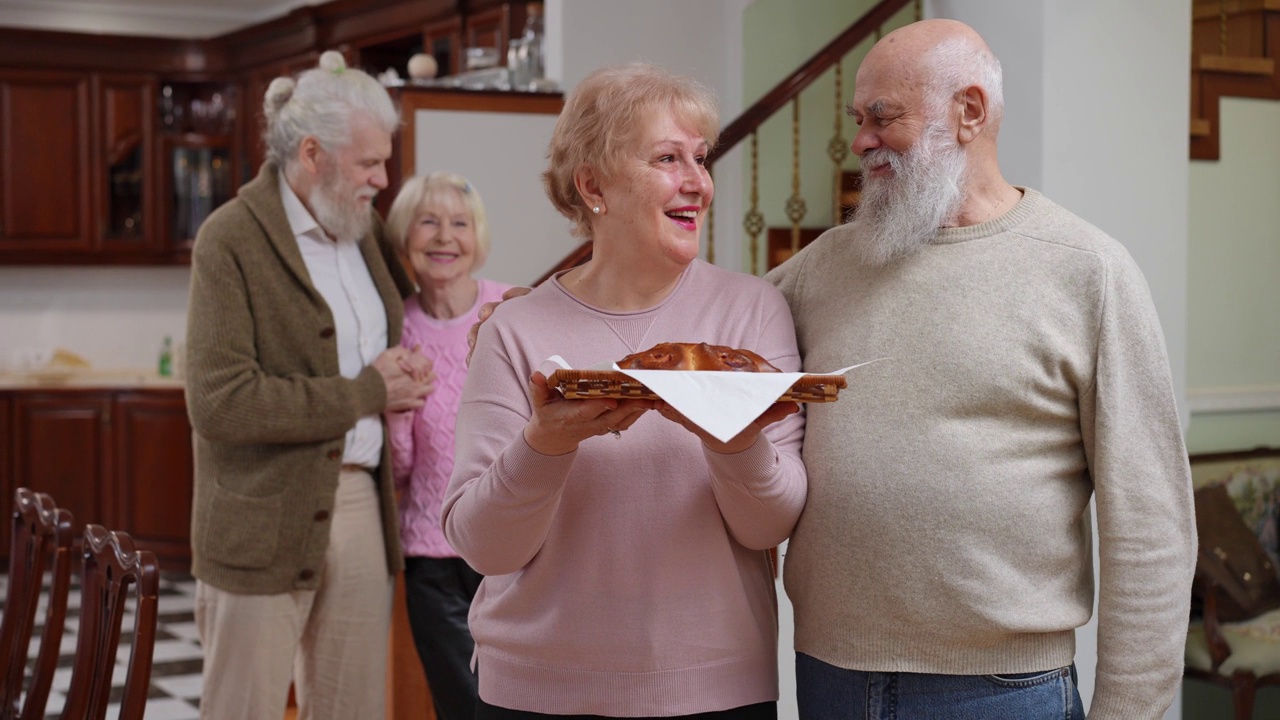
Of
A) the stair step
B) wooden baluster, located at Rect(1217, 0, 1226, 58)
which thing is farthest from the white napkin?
wooden baluster, located at Rect(1217, 0, 1226, 58)

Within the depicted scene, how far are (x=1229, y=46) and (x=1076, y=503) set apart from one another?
11.7 feet

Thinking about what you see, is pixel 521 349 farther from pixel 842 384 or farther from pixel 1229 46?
pixel 1229 46

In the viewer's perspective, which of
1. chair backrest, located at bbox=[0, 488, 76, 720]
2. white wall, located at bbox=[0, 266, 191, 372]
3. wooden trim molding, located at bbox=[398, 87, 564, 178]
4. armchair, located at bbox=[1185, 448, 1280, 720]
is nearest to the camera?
chair backrest, located at bbox=[0, 488, 76, 720]

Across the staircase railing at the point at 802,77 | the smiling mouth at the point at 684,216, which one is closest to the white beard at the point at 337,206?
the smiling mouth at the point at 684,216

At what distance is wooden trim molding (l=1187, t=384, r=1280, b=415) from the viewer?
407 centimetres

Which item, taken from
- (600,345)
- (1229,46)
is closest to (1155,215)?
(1229,46)

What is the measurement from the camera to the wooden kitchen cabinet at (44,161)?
7031 millimetres

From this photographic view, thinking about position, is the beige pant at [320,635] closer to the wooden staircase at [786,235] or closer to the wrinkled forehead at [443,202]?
the wrinkled forehead at [443,202]

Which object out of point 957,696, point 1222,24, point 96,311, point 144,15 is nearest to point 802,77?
point 1222,24

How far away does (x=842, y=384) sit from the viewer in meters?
1.39

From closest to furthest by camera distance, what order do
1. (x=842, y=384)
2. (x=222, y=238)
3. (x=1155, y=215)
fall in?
(x=842, y=384), (x=222, y=238), (x=1155, y=215)

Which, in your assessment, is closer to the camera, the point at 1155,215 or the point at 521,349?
the point at 521,349

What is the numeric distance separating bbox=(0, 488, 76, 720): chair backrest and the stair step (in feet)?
11.4

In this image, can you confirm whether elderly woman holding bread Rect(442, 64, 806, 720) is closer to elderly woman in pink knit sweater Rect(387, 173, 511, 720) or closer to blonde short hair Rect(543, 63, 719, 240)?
blonde short hair Rect(543, 63, 719, 240)
